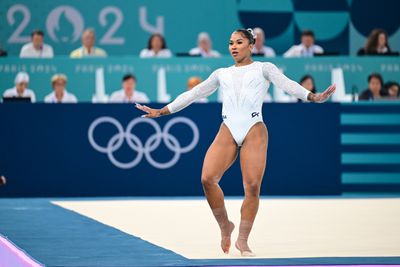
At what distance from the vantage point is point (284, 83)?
9.12 metres

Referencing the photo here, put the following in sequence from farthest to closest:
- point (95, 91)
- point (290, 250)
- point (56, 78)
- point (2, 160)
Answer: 1. point (95, 91)
2. point (56, 78)
3. point (2, 160)
4. point (290, 250)

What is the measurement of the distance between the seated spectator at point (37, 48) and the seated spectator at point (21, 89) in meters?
0.98

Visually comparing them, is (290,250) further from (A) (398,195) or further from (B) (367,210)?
(A) (398,195)

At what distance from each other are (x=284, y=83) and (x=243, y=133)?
1.64ft

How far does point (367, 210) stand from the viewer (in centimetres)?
1361

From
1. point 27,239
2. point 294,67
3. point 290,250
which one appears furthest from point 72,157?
point 290,250

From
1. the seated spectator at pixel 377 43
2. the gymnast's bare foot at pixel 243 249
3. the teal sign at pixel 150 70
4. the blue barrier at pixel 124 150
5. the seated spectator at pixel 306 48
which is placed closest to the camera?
the gymnast's bare foot at pixel 243 249

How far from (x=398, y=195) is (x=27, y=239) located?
23.8 ft

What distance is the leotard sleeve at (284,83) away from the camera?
8969 mm

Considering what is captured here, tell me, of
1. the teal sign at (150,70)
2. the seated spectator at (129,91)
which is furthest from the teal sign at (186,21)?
the seated spectator at (129,91)

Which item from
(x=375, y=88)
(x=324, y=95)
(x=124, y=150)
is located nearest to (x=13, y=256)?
(x=324, y=95)

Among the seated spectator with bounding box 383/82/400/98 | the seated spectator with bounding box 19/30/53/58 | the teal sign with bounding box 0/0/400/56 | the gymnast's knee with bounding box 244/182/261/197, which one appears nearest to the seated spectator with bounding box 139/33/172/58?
the seated spectator with bounding box 19/30/53/58

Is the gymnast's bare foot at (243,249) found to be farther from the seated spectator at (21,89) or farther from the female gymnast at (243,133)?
the seated spectator at (21,89)

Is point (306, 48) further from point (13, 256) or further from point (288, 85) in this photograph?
point (13, 256)
